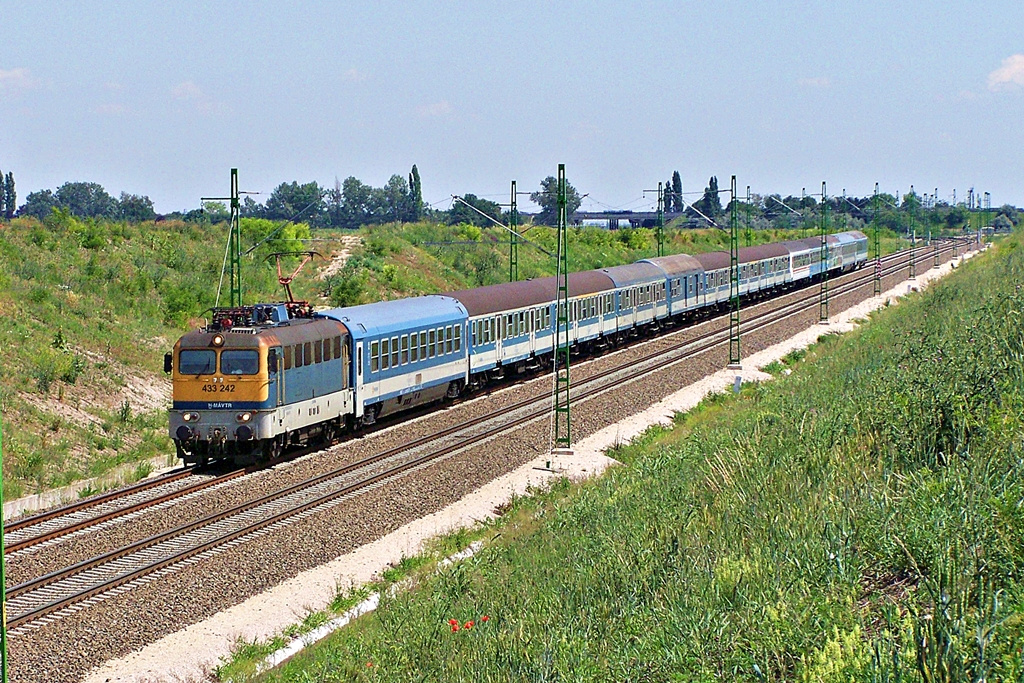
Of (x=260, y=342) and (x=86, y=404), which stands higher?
(x=260, y=342)

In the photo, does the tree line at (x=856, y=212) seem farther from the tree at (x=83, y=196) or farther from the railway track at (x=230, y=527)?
the railway track at (x=230, y=527)

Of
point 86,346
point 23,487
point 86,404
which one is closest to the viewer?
point 23,487

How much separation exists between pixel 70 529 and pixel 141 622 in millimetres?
4947

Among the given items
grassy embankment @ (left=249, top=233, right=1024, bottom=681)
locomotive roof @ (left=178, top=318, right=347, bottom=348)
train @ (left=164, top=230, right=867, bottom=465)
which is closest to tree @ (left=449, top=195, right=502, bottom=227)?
train @ (left=164, top=230, right=867, bottom=465)

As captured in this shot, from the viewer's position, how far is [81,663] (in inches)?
541

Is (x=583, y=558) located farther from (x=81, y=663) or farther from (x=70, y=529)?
(x=70, y=529)

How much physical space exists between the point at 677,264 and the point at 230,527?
1479 inches

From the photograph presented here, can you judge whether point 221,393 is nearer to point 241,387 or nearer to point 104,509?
point 241,387

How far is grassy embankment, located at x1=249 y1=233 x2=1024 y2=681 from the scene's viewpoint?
8383 millimetres

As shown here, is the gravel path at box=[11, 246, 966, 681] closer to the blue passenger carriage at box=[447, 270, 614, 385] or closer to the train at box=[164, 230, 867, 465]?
the train at box=[164, 230, 867, 465]

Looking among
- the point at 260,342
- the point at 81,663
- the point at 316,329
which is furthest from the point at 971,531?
the point at 316,329

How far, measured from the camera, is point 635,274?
48.6 m

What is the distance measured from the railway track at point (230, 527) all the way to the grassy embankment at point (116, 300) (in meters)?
3.28

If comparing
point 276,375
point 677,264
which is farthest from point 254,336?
point 677,264
